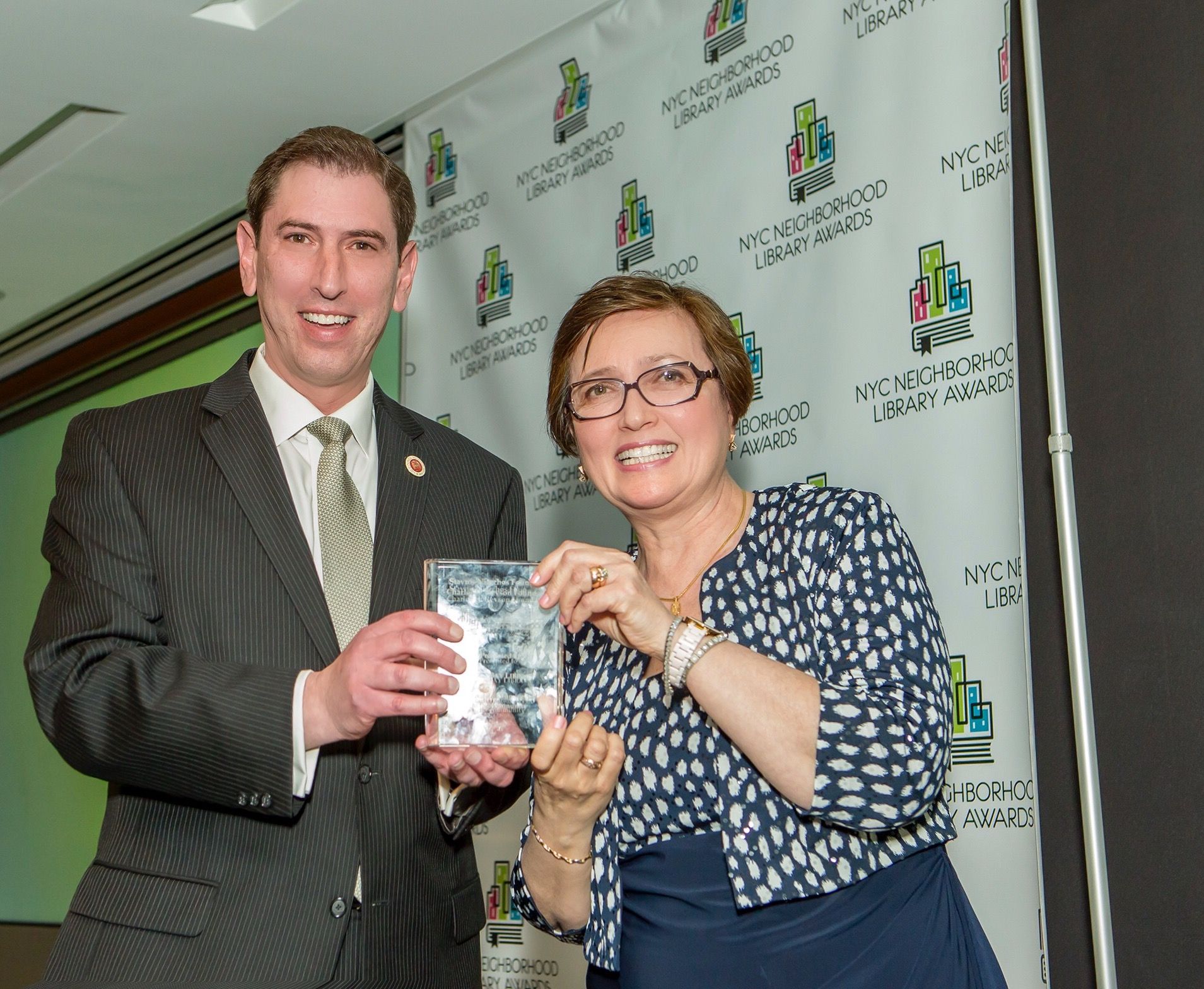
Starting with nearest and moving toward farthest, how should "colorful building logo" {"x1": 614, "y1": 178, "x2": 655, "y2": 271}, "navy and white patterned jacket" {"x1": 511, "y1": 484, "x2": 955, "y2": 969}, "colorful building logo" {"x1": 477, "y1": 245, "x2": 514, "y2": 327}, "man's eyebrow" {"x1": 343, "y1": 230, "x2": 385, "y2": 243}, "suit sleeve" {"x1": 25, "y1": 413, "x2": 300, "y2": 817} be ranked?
"navy and white patterned jacket" {"x1": 511, "y1": 484, "x2": 955, "y2": 969}, "suit sleeve" {"x1": 25, "y1": 413, "x2": 300, "y2": 817}, "man's eyebrow" {"x1": 343, "y1": 230, "x2": 385, "y2": 243}, "colorful building logo" {"x1": 614, "y1": 178, "x2": 655, "y2": 271}, "colorful building logo" {"x1": 477, "y1": 245, "x2": 514, "y2": 327}

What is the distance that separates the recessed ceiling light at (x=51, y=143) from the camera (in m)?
4.42

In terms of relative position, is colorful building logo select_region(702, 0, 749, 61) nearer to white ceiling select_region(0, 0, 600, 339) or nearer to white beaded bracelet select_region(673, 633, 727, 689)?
white ceiling select_region(0, 0, 600, 339)

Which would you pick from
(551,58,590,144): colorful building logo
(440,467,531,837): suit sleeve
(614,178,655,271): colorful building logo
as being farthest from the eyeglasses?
(551,58,590,144): colorful building logo

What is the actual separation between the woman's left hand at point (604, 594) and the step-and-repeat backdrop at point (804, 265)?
1032 mm

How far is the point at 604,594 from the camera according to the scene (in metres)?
1.85

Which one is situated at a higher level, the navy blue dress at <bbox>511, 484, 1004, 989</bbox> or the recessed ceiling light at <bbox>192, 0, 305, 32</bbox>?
the recessed ceiling light at <bbox>192, 0, 305, 32</bbox>

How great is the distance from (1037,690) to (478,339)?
7.70 ft

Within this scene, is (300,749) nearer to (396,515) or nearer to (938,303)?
(396,515)

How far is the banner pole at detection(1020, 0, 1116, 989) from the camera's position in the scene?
224cm

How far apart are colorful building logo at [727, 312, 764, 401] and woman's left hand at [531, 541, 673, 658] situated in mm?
1420

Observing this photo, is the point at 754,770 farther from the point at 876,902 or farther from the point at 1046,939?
the point at 1046,939

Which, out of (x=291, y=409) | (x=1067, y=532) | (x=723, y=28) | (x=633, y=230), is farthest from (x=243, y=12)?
(x=1067, y=532)

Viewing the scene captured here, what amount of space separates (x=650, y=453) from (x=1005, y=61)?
4.28 ft

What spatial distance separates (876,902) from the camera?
1.84 metres
